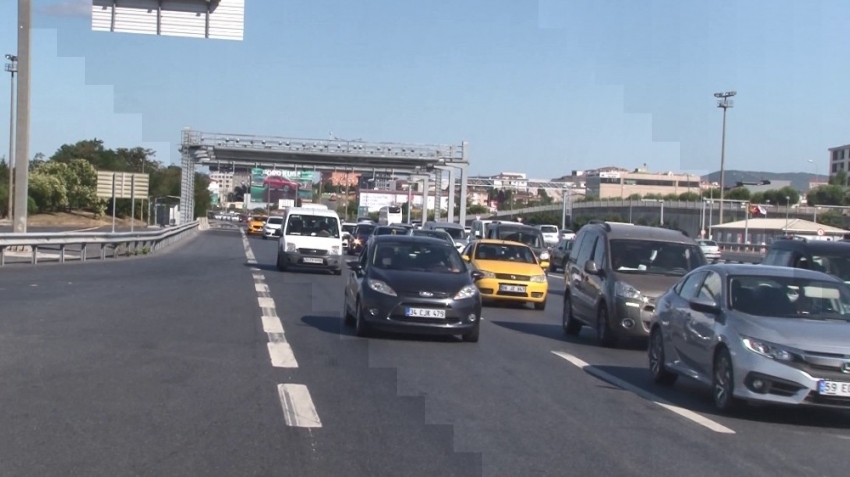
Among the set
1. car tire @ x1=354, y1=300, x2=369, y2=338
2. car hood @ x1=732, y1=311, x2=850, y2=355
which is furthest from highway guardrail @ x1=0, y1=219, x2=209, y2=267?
car hood @ x1=732, y1=311, x2=850, y2=355

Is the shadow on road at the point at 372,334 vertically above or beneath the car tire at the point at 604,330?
beneath

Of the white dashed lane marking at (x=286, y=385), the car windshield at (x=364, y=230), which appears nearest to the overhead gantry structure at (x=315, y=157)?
the car windshield at (x=364, y=230)

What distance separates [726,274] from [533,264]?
12.1 m

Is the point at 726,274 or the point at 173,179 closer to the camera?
the point at 726,274

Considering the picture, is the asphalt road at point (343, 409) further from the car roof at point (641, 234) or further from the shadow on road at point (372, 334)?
the car roof at point (641, 234)

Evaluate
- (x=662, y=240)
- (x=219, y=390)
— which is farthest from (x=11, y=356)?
(x=662, y=240)

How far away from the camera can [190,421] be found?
28.6ft

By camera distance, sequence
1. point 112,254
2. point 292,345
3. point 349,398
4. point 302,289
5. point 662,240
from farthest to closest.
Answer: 1. point 112,254
2. point 302,289
3. point 662,240
4. point 292,345
5. point 349,398

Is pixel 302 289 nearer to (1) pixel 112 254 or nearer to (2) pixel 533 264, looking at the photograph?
(2) pixel 533 264

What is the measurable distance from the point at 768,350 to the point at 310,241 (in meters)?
23.2

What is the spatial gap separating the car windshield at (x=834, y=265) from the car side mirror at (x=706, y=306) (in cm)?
626

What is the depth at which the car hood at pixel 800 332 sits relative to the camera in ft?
32.1

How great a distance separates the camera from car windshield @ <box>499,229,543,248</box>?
1377 inches

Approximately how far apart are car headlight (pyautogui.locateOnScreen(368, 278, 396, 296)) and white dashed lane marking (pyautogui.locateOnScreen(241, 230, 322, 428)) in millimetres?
1443
